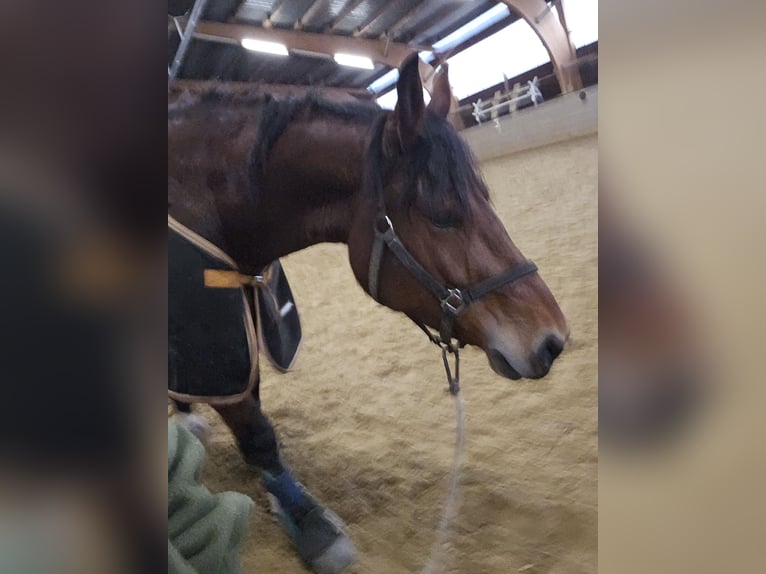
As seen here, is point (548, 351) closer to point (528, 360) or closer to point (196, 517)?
point (528, 360)

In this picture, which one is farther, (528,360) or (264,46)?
(264,46)

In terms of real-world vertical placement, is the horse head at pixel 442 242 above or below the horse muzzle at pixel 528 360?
above

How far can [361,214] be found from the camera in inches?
34.6

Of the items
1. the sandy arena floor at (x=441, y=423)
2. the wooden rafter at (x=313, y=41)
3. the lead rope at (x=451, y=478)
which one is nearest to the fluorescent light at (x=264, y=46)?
the wooden rafter at (x=313, y=41)

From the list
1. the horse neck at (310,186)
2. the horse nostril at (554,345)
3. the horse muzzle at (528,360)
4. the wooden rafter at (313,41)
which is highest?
the wooden rafter at (313,41)

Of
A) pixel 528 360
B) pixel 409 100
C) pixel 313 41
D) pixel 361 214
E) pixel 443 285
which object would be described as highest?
pixel 313 41

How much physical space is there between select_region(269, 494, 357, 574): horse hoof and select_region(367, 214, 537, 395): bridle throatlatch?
280mm

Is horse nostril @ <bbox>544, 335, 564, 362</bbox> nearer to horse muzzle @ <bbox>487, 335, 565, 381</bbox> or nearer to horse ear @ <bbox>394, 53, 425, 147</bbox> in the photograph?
horse muzzle @ <bbox>487, 335, 565, 381</bbox>

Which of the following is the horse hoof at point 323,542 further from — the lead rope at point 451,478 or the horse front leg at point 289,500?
the lead rope at point 451,478

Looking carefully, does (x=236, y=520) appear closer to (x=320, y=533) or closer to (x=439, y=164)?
(x=320, y=533)

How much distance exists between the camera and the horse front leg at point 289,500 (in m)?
0.90

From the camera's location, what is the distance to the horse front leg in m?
0.90

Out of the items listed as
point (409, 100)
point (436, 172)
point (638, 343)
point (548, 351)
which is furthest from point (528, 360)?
point (409, 100)

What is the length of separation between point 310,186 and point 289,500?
0.48 m
